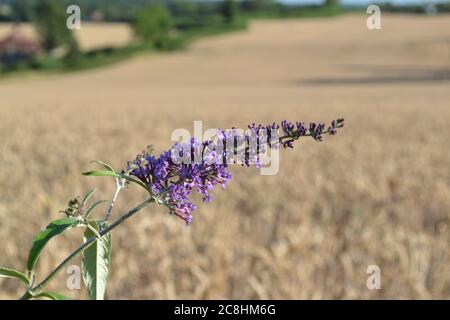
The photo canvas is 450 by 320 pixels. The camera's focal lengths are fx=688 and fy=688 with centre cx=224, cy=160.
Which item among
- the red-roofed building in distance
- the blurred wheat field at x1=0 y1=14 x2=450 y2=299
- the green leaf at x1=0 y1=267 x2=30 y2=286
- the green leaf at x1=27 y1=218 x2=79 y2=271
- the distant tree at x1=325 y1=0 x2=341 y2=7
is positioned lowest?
the blurred wheat field at x1=0 y1=14 x2=450 y2=299

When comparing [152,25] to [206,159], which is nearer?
[206,159]

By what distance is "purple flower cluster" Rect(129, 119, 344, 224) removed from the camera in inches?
28.6

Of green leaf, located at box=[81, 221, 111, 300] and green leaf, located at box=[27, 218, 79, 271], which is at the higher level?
green leaf, located at box=[27, 218, 79, 271]

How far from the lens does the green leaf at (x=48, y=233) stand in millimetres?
775

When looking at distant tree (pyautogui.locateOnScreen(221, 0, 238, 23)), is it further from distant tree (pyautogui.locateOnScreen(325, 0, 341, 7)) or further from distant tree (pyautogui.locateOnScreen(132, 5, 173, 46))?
distant tree (pyautogui.locateOnScreen(325, 0, 341, 7))

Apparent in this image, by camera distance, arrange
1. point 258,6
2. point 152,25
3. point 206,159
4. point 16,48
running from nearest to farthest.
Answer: point 206,159, point 16,48, point 152,25, point 258,6

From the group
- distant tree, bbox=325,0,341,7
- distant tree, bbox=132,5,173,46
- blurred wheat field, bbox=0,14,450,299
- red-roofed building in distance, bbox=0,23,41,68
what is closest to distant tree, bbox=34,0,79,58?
red-roofed building in distance, bbox=0,23,41,68

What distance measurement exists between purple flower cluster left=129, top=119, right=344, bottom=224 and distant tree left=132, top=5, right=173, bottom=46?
70623 millimetres

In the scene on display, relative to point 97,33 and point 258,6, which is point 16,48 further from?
point 258,6

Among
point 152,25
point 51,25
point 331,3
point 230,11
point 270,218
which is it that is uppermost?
point 331,3

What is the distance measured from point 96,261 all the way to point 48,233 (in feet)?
0.21

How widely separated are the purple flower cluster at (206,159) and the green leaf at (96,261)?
0.30 ft

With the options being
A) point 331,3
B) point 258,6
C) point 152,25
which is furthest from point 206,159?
point 258,6

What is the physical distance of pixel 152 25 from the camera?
241 feet
